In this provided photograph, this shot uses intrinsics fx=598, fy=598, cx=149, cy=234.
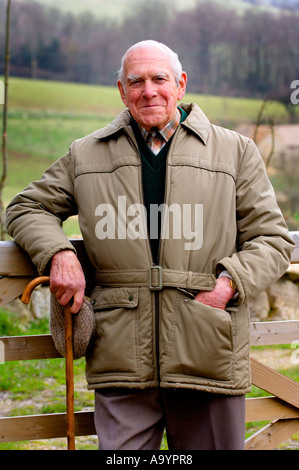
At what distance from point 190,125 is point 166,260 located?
0.48 meters

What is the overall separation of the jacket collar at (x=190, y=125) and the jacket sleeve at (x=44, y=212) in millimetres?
168

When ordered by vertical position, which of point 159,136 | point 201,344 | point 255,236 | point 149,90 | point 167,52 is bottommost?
point 201,344

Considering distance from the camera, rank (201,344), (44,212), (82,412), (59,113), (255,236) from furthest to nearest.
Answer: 1. (59,113)
2. (82,412)
3. (44,212)
4. (255,236)
5. (201,344)

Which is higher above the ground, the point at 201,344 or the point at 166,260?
the point at 166,260

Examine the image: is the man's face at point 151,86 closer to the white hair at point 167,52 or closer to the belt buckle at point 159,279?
the white hair at point 167,52

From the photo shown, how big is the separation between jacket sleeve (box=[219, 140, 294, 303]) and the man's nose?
0.38 m

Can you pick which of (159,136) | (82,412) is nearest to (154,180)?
(159,136)

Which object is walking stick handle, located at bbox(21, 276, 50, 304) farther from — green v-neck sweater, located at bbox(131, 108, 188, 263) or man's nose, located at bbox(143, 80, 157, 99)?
man's nose, located at bbox(143, 80, 157, 99)

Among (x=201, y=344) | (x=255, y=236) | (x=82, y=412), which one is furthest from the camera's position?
(x=82, y=412)

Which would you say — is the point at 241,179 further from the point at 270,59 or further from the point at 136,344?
the point at 270,59

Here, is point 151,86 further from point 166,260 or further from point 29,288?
point 29,288

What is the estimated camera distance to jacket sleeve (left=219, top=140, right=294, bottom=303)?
193 centimetres

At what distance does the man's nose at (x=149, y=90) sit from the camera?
205 centimetres

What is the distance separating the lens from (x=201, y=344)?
1930mm
